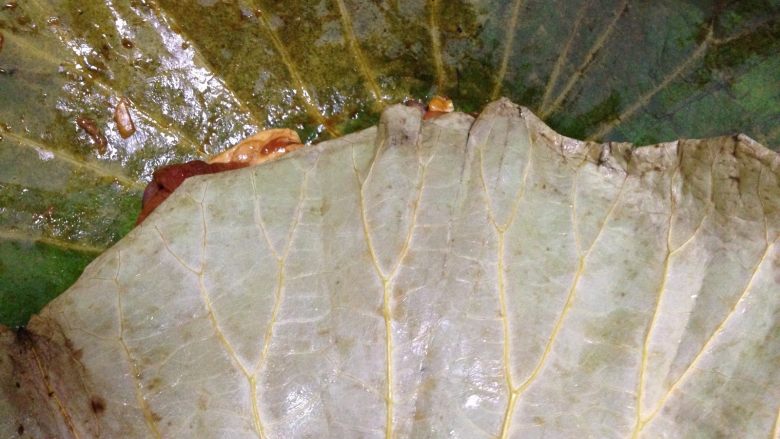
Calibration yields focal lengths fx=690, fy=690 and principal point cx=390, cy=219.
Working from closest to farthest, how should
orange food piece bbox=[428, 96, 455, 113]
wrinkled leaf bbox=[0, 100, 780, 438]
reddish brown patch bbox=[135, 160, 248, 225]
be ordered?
wrinkled leaf bbox=[0, 100, 780, 438] → reddish brown patch bbox=[135, 160, 248, 225] → orange food piece bbox=[428, 96, 455, 113]

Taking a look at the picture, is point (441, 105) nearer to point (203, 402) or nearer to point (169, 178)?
point (169, 178)

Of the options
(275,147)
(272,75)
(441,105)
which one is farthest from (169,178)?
(441,105)

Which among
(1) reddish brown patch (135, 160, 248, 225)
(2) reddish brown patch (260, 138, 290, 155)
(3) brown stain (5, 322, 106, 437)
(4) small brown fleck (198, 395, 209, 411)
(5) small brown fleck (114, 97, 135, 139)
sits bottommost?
(4) small brown fleck (198, 395, 209, 411)

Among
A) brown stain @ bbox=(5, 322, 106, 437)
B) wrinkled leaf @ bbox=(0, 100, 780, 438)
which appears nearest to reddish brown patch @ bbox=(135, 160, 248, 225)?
wrinkled leaf @ bbox=(0, 100, 780, 438)

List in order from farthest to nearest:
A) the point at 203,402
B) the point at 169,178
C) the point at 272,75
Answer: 1. the point at 272,75
2. the point at 169,178
3. the point at 203,402

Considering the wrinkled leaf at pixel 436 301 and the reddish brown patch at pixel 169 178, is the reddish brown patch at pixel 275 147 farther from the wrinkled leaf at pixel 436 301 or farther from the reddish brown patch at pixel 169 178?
the wrinkled leaf at pixel 436 301

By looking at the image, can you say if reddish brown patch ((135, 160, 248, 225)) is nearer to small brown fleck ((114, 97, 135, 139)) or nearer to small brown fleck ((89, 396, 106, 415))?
small brown fleck ((114, 97, 135, 139))

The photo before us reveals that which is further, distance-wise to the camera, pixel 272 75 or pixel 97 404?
pixel 272 75

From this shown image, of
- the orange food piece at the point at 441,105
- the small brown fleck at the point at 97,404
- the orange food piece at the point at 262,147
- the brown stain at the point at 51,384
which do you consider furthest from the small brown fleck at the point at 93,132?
the orange food piece at the point at 441,105
